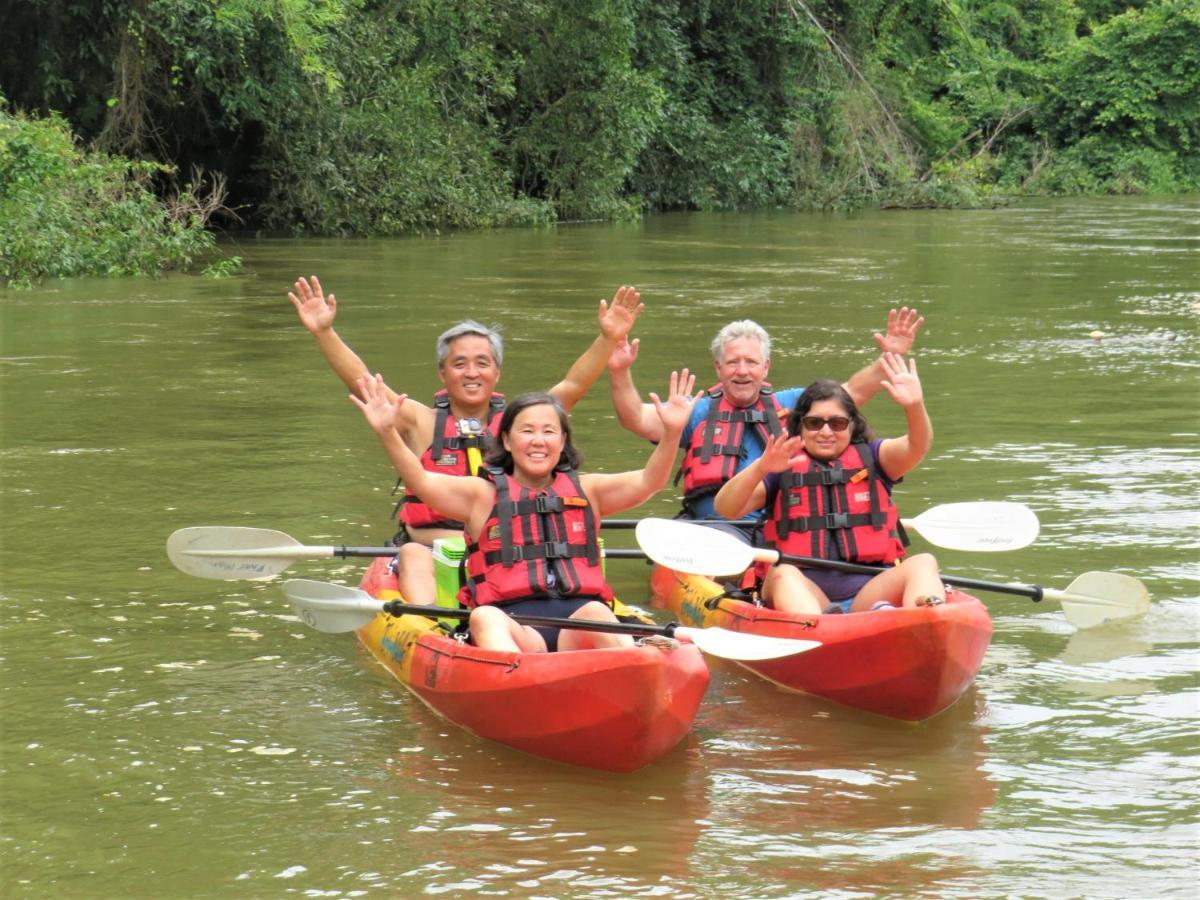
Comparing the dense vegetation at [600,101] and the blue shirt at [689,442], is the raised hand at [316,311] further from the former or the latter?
the dense vegetation at [600,101]

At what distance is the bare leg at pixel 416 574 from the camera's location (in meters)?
5.37

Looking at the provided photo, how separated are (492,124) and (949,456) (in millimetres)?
15549

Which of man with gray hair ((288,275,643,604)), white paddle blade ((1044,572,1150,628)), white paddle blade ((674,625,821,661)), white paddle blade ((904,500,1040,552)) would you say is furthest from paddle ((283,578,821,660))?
white paddle blade ((1044,572,1150,628))

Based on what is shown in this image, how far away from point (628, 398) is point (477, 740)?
1.67 meters

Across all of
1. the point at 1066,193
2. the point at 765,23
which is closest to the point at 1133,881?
the point at 765,23

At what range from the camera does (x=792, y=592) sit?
5062mm

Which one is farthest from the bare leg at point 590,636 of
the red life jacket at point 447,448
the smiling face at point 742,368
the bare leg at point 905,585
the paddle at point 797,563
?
the smiling face at point 742,368

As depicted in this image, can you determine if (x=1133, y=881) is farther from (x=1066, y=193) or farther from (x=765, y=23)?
(x=1066, y=193)

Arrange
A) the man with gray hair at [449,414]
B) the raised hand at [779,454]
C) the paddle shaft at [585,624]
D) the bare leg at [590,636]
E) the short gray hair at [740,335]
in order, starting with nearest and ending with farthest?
the paddle shaft at [585,624] < the bare leg at [590,636] < the raised hand at [779,454] < the man with gray hair at [449,414] < the short gray hair at [740,335]

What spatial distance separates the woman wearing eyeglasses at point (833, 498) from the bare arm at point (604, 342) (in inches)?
30.5

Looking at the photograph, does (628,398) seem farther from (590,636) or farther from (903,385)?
(590,636)

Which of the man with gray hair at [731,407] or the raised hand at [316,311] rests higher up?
the raised hand at [316,311]

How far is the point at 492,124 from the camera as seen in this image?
23062 millimetres

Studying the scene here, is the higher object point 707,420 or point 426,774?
point 707,420
